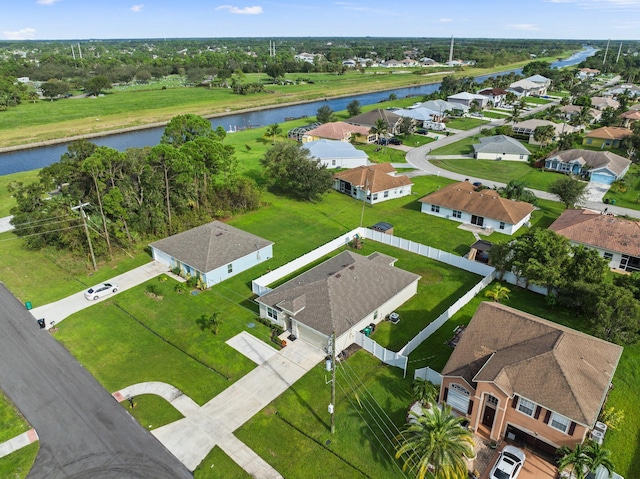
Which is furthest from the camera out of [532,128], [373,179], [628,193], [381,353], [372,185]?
[532,128]

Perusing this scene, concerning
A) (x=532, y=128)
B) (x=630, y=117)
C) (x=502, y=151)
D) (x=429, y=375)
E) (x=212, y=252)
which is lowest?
(x=429, y=375)

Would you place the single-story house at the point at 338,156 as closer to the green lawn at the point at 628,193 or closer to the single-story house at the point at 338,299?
the green lawn at the point at 628,193

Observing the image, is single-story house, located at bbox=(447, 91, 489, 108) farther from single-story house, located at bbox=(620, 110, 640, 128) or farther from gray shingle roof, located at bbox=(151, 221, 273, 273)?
gray shingle roof, located at bbox=(151, 221, 273, 273)

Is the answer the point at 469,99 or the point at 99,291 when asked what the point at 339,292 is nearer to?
the point at 99,291

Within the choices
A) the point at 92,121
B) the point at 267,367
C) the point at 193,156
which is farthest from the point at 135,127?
the point at 267,367

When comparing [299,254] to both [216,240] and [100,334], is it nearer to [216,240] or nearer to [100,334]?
[216,240]

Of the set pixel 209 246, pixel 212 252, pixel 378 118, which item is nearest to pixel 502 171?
pixel 378 118
